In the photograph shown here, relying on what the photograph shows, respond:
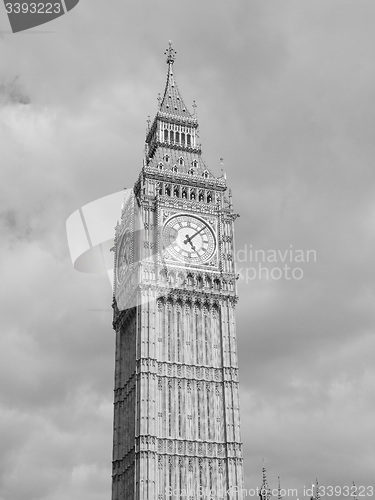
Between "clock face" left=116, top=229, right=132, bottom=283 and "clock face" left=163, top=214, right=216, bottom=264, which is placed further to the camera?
"clock face" left=116, top=229, right=132, bottom=283

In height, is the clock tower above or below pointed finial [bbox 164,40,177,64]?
below

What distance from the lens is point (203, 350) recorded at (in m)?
81.1

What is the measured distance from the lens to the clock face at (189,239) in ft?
277

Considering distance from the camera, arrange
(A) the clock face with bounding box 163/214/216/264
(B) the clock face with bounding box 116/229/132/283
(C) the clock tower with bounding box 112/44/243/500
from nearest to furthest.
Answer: (C) the clock tower with bounding box 112/44/243/500 → (A) the clock face with bounding box 163/214/216/264 → (B) the clock face with bounding box 116/229/132/283

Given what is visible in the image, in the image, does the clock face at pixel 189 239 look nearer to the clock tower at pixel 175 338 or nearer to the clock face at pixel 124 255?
the clock tower at pixel 175 338

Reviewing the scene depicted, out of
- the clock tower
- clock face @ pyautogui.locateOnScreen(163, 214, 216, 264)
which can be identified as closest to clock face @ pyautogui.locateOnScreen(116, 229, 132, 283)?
the clock tower

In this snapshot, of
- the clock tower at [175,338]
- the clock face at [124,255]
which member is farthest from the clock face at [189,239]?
the clock face at [124,255]

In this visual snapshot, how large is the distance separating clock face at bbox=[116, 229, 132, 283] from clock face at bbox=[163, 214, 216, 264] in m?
4.40

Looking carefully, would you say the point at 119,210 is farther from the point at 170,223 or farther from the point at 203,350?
the point at 203,350

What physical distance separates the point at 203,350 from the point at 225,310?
16.9 feet

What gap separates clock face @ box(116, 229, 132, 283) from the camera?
86188mm

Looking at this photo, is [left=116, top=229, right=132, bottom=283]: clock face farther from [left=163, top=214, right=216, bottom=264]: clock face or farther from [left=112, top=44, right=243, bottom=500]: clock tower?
[left=163, top=214, right=216, bottom=264]: clock face

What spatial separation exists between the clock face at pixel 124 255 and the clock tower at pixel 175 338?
0.41 feet

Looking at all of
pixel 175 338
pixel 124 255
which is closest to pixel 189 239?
pixel 124 255
